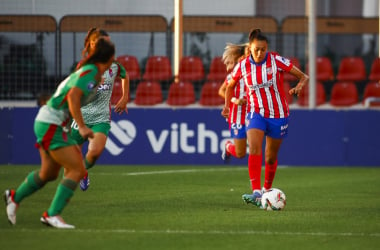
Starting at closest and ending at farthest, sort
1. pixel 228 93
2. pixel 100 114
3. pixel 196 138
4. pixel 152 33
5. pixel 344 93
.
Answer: pixel 228 93
pixel 100 114
pixel 196 138
pixel 152 33
pixel 344 93

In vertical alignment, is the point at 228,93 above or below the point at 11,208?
above

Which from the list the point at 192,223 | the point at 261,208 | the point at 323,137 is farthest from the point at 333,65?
the point at 192,223

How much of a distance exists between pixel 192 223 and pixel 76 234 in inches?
51.8

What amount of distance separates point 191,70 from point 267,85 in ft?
28.6

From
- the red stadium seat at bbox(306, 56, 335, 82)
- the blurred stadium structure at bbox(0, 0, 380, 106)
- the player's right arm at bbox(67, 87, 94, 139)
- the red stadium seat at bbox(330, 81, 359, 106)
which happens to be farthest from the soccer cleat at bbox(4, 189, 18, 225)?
the red stadium seat at bbox(306, 56, 335, 82)

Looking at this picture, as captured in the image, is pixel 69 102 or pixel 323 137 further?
pixel 323 137

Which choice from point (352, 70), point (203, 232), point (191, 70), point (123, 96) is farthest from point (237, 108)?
point (352, 70)

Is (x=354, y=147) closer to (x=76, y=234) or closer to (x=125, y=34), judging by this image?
(x=125, y=34)

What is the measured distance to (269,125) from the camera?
11.0 m

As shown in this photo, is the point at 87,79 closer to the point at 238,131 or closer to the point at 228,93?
the point at 228,93

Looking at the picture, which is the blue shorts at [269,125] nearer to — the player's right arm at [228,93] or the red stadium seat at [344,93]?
the player's right arm at [228,93]

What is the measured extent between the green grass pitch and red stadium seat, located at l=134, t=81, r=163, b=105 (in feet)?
12.3

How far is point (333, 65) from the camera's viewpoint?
2153cm

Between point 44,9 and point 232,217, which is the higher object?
point 44,9
